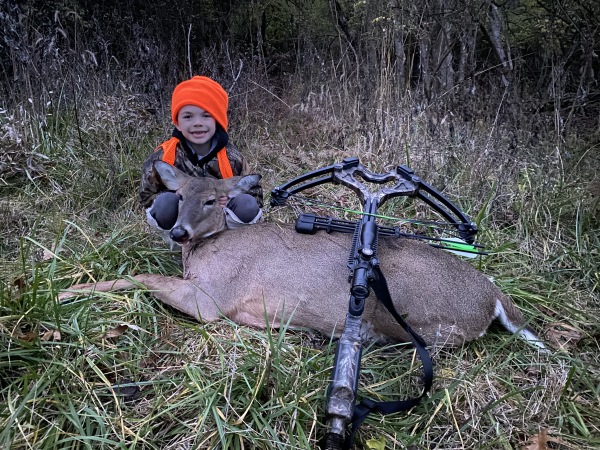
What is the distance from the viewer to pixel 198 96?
3.16 meters

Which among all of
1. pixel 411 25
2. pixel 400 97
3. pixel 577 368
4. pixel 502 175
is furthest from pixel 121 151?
pixel 577 368

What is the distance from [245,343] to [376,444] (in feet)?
3.01

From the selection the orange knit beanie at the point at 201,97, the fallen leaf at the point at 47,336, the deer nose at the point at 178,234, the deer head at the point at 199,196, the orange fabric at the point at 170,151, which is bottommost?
the fallen leaf at the point at 47,336

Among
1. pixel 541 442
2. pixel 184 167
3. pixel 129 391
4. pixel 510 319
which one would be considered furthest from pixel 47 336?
pixel 510 319

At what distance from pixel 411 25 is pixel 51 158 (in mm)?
3996

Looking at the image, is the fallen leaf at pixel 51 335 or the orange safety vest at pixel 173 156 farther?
the orange safety vest at pixel 173 156

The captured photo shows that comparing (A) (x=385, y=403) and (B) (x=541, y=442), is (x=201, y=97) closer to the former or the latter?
(A) (x=385, y=403)

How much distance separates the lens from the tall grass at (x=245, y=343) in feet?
6.07

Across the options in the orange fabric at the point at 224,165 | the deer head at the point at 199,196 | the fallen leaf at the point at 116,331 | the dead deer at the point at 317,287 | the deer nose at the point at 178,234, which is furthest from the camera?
the orange fabric at the point at 224,165

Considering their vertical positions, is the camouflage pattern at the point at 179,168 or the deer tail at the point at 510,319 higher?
the camouflage pattern at the point at 179,168

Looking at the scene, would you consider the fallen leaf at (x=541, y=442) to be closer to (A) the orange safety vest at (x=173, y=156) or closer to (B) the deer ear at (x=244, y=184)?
(B) the deer ear at (x=244, y=184)

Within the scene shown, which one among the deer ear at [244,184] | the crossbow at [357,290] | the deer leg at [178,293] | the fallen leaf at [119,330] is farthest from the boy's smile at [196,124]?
the fallen leaf at [119,330]

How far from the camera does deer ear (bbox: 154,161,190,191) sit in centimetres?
305


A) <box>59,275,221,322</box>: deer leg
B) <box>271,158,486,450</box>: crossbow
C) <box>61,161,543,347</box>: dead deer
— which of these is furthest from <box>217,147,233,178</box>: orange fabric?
<box>59,275,221,322</box>: deer leg
